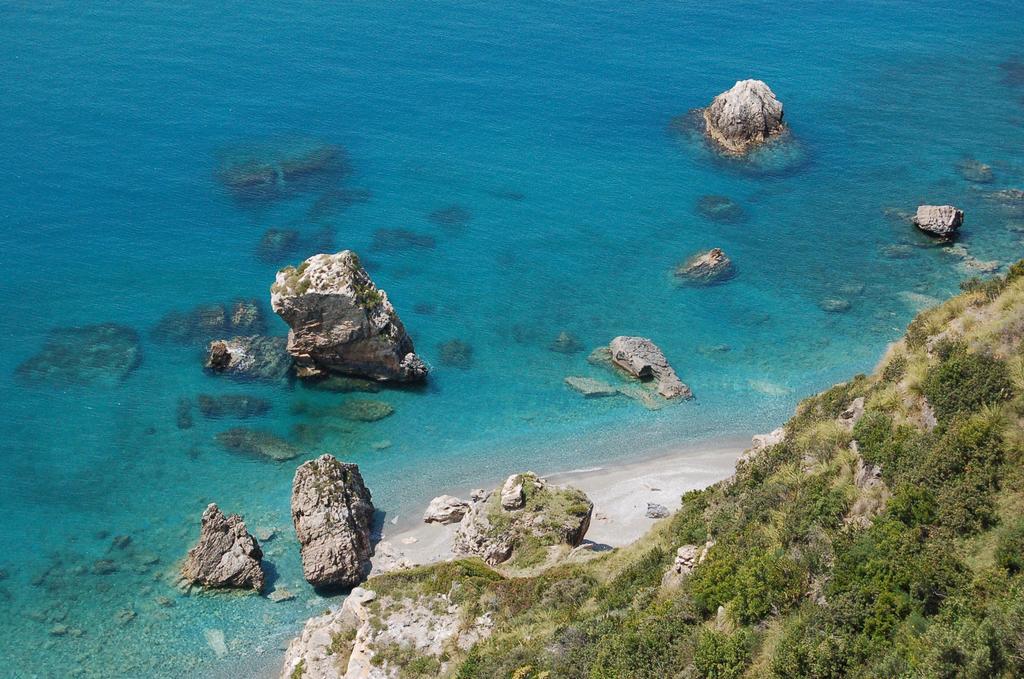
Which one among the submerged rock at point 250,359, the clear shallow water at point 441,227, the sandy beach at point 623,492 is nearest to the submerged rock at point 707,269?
the clear shallow water at point 441,227

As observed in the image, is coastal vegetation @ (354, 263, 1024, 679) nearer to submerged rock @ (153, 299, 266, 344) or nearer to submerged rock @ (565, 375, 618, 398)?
Result: submerged rock @ (565, 375, 618, 398)

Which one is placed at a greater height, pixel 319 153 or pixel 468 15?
pixel 468 15

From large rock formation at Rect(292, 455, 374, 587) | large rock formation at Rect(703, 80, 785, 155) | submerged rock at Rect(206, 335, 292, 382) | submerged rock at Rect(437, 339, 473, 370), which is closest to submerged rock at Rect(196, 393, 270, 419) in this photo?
submerged rock at Rect(206, 335, 292, 382)

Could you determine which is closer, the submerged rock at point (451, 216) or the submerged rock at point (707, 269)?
the submerged rock at point (707, 269)

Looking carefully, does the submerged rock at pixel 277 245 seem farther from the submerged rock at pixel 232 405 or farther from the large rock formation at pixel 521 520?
the large rock formation at pixel 521 520

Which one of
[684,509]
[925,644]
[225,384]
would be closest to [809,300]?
[684,509]

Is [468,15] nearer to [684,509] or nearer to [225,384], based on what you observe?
[225,384]

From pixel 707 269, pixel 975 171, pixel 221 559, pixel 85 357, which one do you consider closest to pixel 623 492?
pixel 221 559
